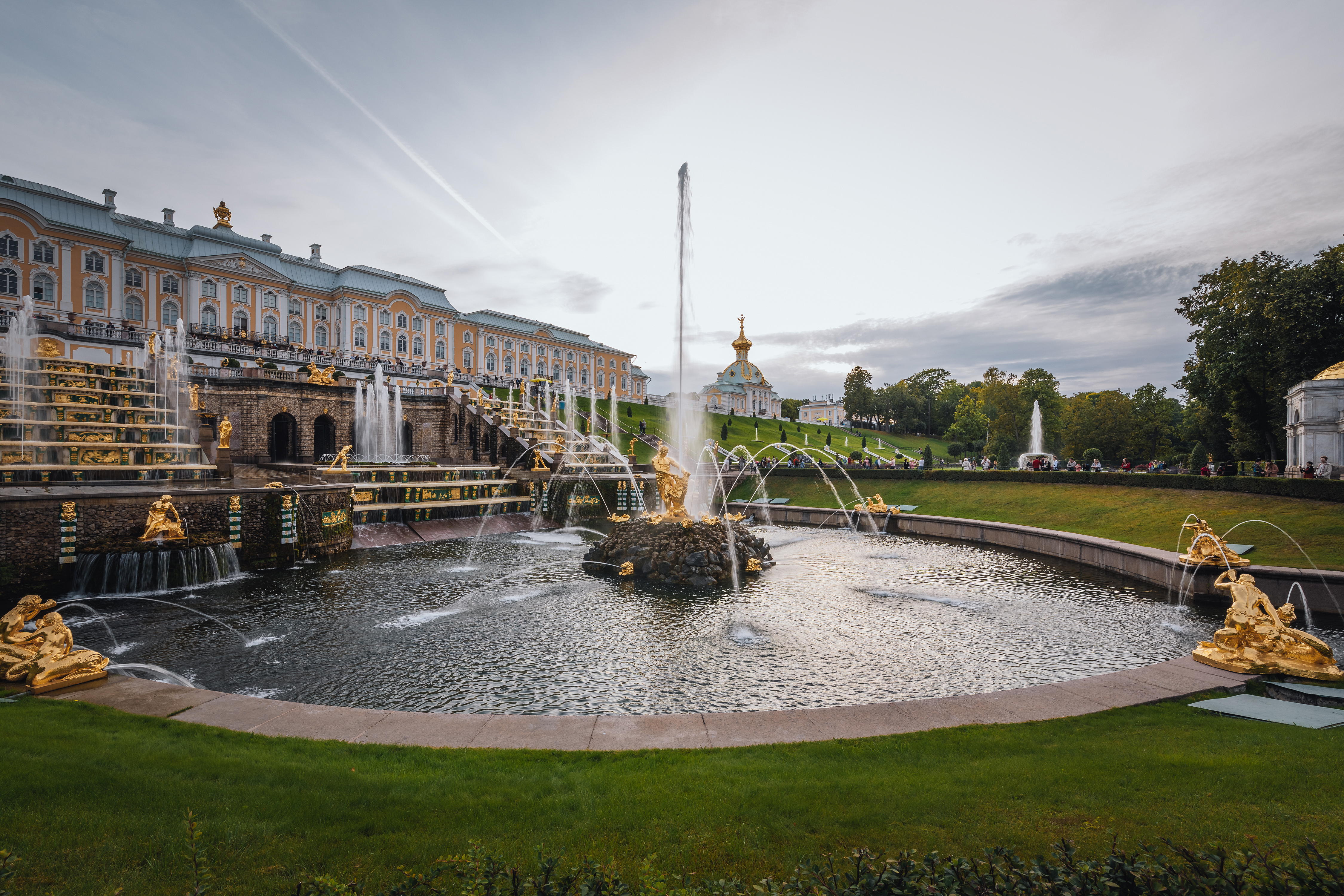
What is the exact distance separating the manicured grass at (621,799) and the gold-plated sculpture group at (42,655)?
1333 mm

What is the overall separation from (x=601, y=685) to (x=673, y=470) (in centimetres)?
1070

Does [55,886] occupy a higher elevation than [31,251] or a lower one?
lower

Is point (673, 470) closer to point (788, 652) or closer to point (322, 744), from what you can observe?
point (788, 652)

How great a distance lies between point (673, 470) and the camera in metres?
19.2

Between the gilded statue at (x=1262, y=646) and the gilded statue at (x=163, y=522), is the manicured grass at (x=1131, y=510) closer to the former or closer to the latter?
the gilded statue at (x=1262, y=646)

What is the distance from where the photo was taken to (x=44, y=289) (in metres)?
47.2

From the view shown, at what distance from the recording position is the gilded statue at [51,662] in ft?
23.5

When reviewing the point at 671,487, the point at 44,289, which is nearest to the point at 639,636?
the point at 671,487

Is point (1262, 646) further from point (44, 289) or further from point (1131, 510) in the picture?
point (44, 289)

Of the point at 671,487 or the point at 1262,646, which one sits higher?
the point at 671,487

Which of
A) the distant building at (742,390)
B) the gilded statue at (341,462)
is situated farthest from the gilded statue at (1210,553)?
the distant building at (742,390)

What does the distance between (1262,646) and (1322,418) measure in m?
34.3

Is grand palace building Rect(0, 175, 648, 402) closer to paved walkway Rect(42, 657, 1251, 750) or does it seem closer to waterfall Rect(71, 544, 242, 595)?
waterfall Rect(71, 544, 242, 595)

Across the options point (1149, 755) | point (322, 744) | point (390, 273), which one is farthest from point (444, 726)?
point (390, 273)
